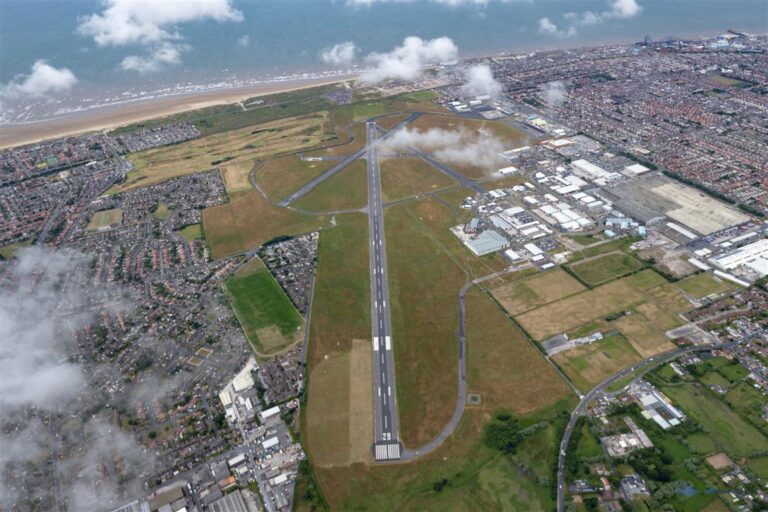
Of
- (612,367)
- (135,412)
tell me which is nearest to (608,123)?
(612,367)

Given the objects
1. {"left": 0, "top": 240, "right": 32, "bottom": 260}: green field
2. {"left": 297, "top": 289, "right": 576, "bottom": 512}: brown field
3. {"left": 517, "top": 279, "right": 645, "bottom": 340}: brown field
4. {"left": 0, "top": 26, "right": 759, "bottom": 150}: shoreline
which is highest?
{"left": 0, "top": 26, "right": 759, "bottom": 150}: shoreline

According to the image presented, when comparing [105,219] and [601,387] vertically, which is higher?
[105,219]

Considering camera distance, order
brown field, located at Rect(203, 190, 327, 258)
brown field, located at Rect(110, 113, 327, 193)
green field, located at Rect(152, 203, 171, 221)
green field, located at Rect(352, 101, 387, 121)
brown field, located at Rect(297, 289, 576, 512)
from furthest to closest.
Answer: green field, located at Rect(352, 101, 387, 121), brown field, located at Rect(110, 113, 327, 193), green field, located at Rect(152, 203, 171, 221), brown field, located at Rect(203, 190, 327, 258), brown field, located at Rect(297, 289, 576, 512)

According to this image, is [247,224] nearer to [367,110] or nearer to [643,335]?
[367,110]

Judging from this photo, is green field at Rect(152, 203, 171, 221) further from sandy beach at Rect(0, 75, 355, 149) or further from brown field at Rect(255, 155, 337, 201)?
sandy beach at Rect(0, 75, 355, 149)

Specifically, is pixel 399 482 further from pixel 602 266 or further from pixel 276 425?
pixel 602 266

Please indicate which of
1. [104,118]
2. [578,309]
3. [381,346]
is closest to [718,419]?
[578,309]

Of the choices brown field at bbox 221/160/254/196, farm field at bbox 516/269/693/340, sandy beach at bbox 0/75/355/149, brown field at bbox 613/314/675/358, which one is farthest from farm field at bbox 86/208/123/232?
brown field at bbox 613/314/675/358
